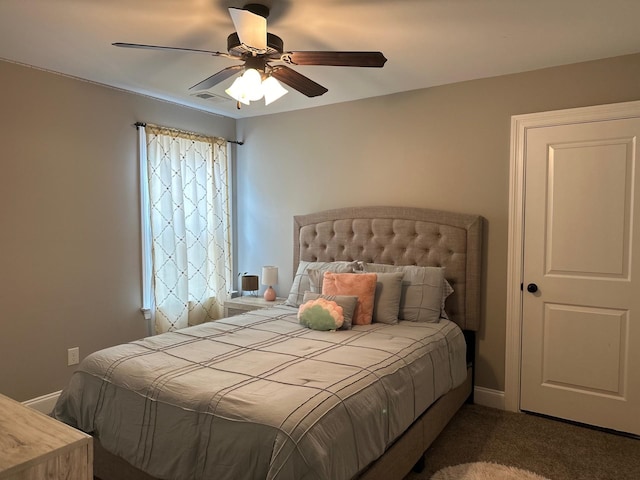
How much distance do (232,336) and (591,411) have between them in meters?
2.48

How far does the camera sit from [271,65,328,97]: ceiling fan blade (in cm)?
250

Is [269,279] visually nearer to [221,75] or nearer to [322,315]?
[322,315]

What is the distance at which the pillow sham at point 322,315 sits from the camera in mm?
2930

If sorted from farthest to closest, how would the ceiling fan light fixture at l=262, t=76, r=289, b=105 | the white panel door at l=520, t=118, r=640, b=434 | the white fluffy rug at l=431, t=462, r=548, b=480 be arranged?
the white panel door at l=520, t=118, r=640, b=434 → the ceiling fan light fixture at l=262, t=76, r=289, b=105 → the white fluffy rug at l=431, t=462, r=548, b=480

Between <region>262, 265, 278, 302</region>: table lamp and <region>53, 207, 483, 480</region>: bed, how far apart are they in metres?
0.93

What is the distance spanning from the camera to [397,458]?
214cm

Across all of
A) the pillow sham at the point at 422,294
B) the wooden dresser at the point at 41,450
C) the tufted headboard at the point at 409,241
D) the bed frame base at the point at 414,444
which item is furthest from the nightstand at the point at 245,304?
the wooden dresser at the point at 41,450

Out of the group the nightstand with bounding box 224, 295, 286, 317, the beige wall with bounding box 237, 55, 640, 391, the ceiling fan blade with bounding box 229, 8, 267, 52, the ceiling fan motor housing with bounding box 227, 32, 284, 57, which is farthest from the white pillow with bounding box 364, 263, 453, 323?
the ceiling fan blade with bounding box 229, 8, 267, 52

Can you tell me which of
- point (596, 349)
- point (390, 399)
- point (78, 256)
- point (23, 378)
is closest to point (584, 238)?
point (596, 349)

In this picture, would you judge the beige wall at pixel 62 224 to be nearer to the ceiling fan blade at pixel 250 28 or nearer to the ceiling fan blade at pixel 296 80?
the ceiling fan blade at pixel 296 80

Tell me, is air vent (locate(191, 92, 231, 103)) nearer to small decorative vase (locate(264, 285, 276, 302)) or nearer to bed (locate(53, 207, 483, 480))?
small decorative vase (locate(264, 285, 276, 302))

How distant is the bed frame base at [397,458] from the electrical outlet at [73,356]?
4.35 ft

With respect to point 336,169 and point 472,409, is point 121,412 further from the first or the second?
point 336,169

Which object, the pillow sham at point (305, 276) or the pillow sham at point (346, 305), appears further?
the pillow sham at point (305, 276)
